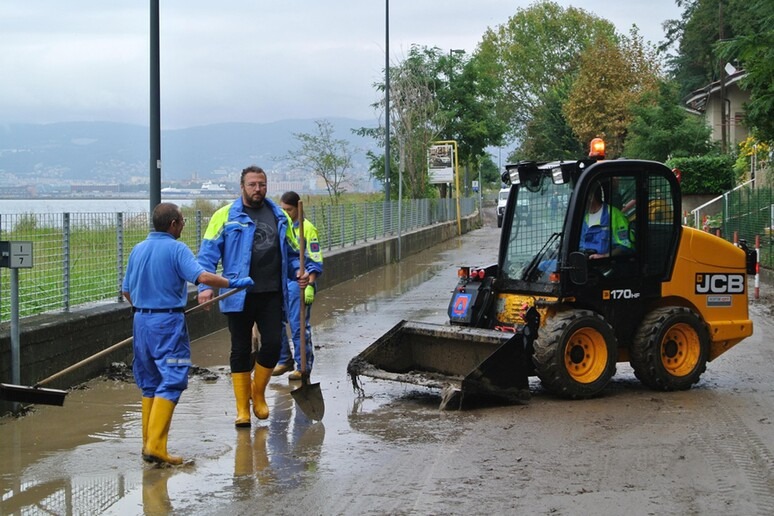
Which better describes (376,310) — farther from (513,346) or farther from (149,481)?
(149,481)

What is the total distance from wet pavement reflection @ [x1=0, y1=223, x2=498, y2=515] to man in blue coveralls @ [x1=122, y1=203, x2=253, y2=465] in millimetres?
320

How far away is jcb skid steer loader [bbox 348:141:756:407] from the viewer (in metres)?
9.49

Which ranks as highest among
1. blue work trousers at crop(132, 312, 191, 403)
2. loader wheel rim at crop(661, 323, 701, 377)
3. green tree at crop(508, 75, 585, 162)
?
green tree at crop(508, 75, 585, 162)

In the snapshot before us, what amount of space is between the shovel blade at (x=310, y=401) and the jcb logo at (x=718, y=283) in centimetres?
396

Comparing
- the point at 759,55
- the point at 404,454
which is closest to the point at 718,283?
the point at 404,454

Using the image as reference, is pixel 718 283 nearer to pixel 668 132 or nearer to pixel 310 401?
pixel 310 401

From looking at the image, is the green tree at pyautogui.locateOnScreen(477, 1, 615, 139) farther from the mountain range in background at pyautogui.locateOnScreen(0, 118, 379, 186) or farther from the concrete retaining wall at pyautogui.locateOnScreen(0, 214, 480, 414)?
the concrete retaining wall at pyautogui.locateOnScreen(0, 214, 480, 414)

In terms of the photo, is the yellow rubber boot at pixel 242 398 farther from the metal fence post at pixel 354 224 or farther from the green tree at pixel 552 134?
the green tree at pixel 552 134

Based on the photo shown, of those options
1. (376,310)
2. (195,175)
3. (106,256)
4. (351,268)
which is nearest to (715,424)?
(106,256)

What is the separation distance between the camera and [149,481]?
6.76m

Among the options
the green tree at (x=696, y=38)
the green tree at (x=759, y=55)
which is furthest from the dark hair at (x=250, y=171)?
the green tree at (x=696, y=38)

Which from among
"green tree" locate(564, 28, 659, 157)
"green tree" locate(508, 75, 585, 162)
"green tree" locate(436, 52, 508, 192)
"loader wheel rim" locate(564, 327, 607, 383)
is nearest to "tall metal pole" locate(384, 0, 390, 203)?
"green tree" locate(436, 52, 508, 192)

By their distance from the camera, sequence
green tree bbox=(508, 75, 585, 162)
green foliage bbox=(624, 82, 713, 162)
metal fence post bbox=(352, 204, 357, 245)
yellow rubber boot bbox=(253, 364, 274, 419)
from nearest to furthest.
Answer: yellow rubber boot bbox=(253, 364, 274, 419) → metal fence post bbox=(352, 204, 357, 245) → green foliage bbox=(624, 82, 713, 162) → green tree bbox=(508, 75, 585, 162)

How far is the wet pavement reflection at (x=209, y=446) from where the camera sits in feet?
20.9
